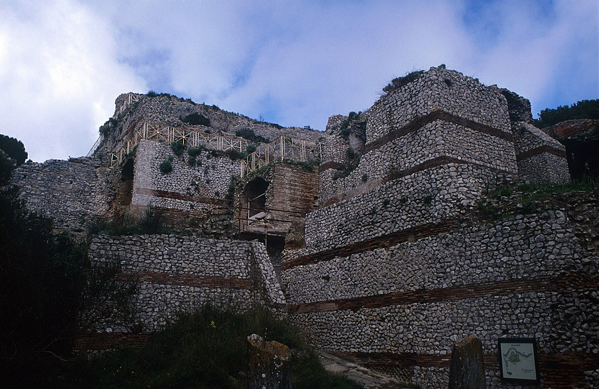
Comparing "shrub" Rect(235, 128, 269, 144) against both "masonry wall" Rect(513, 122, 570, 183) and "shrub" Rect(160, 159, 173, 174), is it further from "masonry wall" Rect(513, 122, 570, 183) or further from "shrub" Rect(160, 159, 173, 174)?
"masonry wall" Rect(513, 122, 570, 183)

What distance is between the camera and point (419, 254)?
52.0ft

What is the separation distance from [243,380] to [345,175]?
1161 centimetres

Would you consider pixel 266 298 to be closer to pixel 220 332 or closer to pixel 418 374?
pixel 220 332

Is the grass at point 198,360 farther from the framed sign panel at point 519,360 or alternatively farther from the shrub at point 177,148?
the shrub at point 177,148

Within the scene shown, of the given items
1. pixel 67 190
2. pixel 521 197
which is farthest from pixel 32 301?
pixel 67 190

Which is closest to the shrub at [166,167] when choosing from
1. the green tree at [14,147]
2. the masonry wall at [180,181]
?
the masonry wall at [180,181]

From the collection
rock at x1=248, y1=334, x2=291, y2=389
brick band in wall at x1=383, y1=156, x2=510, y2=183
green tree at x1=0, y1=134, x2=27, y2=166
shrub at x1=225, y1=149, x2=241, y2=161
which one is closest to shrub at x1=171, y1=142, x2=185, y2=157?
shrub at x1=225, y1=149, x2=241, y2=161

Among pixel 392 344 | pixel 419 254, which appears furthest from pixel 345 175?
pixel 392 344

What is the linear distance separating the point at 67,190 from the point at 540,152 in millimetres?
22956

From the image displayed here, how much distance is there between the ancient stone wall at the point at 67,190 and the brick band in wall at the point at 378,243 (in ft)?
38.1

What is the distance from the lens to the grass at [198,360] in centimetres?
1235

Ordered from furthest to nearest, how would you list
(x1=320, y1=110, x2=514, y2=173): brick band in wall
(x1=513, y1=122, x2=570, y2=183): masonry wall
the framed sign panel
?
(x1=513, y1=122, x2=570, y2=183): masonry wall → (x1=320, y1=110, x2=514, y2=173): brick band in wall → the framed sign panel

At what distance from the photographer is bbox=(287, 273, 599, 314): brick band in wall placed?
39.6 ft

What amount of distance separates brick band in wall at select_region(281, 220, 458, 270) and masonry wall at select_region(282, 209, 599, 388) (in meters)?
0.05
